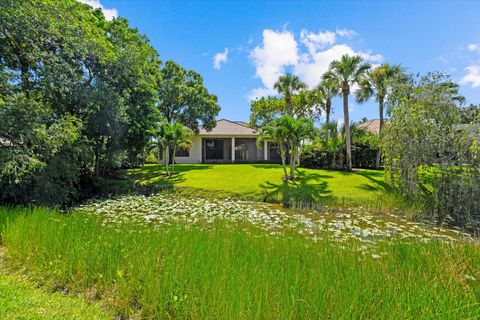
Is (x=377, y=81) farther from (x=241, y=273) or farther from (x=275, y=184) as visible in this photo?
(x=241, y=273)

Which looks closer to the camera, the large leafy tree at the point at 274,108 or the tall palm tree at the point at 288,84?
the tall palm tree at the point at 288,84

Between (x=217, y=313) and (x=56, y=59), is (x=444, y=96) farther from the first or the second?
(x=56, y=59)

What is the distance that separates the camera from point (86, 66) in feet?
43.0

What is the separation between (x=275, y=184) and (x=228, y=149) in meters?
16.3

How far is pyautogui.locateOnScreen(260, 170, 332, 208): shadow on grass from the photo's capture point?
38.1ft

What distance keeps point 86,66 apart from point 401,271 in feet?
50.2

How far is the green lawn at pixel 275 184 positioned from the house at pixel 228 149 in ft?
34.8

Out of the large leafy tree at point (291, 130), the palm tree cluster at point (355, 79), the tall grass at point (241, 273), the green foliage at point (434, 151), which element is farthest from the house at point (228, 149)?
the tall grass at point (241, 273)

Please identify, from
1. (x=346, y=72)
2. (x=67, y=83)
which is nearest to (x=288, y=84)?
(x=346, y=72)

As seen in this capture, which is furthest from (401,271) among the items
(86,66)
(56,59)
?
(86,66)

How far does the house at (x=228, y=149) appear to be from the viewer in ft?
95.4

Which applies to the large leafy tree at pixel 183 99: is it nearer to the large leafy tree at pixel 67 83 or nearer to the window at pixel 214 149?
the window at pixel 214 149

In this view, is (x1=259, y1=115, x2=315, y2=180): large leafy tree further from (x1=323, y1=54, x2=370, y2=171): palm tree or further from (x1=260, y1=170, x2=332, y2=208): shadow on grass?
(x1=323, y1=54, x2=370, y2=171): palm tree

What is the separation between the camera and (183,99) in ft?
81.8
